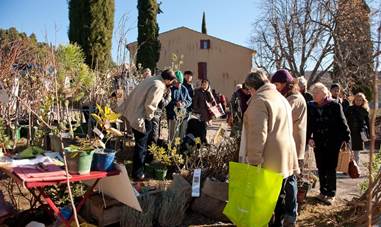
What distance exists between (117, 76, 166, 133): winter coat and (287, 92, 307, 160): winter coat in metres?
1.65

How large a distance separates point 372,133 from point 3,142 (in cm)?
374

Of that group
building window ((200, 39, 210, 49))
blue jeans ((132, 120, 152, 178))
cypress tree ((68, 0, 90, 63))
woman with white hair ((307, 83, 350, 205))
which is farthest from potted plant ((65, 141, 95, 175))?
building window ((200, 39, 210, 49))

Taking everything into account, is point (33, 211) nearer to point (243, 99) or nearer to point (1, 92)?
point (1, 92)

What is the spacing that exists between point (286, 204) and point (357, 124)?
388 centimetres

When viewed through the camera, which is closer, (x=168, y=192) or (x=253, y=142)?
(x=253, y=142)

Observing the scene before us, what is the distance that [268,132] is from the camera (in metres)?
3.44

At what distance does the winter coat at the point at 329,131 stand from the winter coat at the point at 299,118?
0.50 m

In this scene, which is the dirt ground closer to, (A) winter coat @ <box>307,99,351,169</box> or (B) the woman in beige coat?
(A) winter coat @ <box>307,99,351,169</box>

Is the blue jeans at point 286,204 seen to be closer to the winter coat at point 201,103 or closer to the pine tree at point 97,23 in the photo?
the winter coat at point 201,103

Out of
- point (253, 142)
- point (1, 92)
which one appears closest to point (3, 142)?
point (1, 92)

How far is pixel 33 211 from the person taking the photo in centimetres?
381

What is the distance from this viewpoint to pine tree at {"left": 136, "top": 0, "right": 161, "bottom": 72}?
82.7 ft

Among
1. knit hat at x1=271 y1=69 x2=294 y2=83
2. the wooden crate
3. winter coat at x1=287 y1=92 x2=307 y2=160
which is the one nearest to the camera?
the wooden crate

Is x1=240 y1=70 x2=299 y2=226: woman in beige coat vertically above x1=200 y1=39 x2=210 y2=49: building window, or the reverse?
x1=200 y1=39 x2=210 y2=49: building window
